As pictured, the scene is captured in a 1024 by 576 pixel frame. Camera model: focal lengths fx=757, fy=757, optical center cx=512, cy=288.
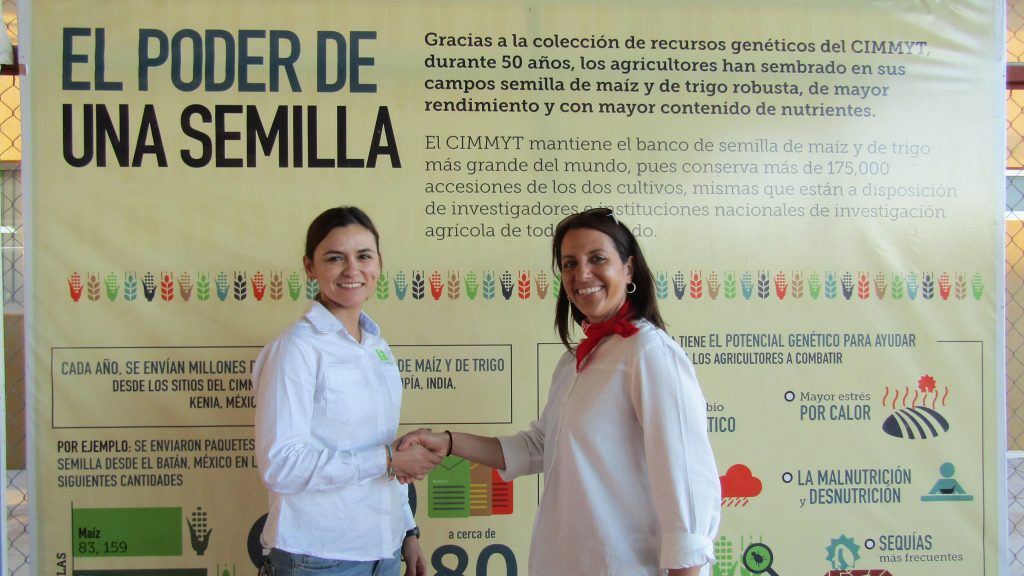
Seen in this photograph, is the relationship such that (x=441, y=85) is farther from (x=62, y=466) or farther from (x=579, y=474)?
(x=62, y=466)

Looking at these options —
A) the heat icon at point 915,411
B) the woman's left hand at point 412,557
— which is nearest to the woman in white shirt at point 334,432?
the woman's left hand at point 412,557

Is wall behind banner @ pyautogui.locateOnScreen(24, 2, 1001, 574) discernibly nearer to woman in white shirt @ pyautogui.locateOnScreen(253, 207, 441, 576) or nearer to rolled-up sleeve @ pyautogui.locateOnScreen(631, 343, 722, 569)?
woman in white shirt @ pyautogui.locateOnScreen(253, 207, 441, 576)

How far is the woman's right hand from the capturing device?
1.83 m

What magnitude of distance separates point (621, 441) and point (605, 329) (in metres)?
0.25

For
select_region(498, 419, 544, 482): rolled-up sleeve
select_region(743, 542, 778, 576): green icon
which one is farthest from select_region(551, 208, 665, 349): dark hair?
select_region(743, 542, 778, 576): green icon

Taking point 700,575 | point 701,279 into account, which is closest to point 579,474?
point 700,575

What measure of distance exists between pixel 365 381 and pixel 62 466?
1.36m

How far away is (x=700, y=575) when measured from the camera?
1.55m

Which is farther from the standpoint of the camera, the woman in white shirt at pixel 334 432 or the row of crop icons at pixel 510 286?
the row of crop icons at pixel 510 286

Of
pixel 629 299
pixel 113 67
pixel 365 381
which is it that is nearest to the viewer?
pixel 629 299

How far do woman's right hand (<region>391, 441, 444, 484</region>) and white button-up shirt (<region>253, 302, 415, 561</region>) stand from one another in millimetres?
38

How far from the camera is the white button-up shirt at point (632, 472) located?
4.79ft

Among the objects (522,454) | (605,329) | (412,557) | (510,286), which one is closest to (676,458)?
(605,329)

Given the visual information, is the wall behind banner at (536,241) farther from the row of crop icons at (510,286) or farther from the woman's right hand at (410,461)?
the woman's right hand at (410,461)
